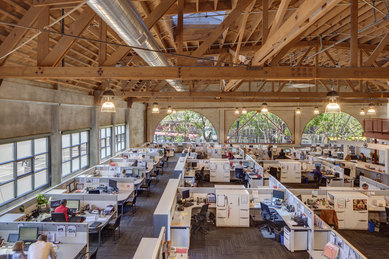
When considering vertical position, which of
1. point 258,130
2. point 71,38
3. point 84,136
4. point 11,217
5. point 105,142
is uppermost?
point 71,38

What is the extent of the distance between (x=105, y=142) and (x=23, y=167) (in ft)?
23.4

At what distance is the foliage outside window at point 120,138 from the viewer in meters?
17.4

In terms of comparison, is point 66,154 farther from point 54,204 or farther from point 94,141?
point 54,204

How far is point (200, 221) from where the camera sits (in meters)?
7.34

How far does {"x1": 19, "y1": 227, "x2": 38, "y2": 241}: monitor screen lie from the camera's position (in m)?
5.16

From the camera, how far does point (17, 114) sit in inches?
315

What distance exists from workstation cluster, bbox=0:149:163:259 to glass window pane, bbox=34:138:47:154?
1772 millimetres

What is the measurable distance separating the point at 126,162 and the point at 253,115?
509 inches

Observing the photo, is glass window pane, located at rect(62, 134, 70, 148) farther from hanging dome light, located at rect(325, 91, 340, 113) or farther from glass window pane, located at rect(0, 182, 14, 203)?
hanging dome light, located at rect(325, 91, 340, 113)

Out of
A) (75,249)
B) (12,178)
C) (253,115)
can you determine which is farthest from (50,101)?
(253,115)

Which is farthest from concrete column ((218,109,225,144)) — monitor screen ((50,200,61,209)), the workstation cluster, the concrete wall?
monitor screen ((50,200,61,209))

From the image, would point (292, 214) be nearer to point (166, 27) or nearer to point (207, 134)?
point (166, 27)

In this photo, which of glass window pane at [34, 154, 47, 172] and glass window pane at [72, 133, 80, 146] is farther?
glass window pane at [72, 133, 80, 146]

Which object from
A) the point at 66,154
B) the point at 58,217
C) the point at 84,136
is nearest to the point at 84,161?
the point at 84,136
